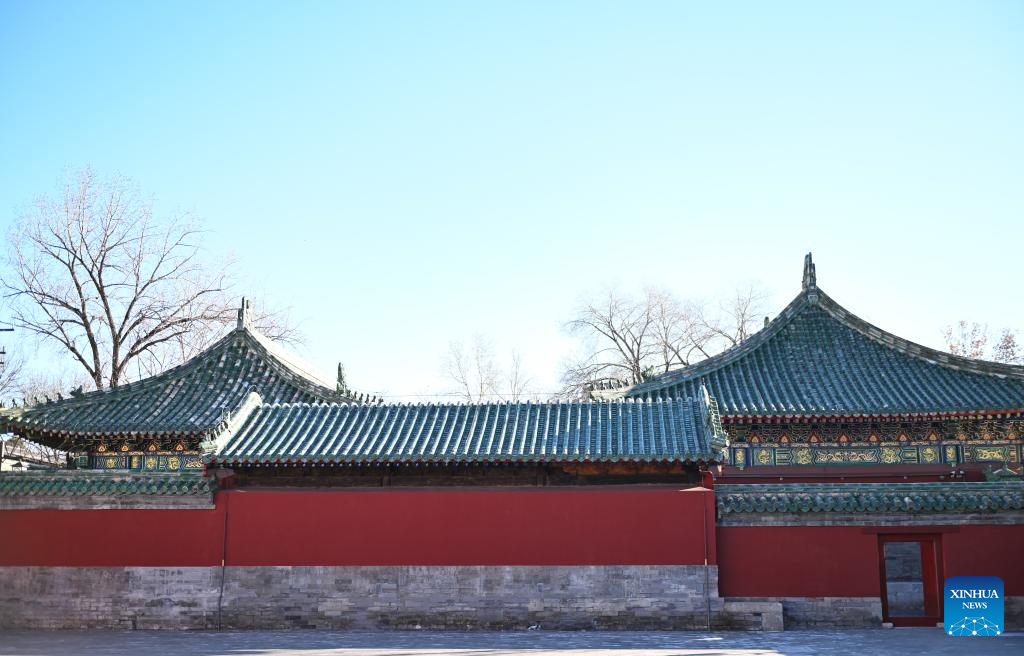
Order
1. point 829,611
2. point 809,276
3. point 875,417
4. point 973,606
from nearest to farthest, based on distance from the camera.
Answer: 1. point 973,606
2. point 829,611
3. point 875,417
4. point 809,276

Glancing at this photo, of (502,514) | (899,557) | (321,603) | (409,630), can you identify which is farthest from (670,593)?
(899,557)

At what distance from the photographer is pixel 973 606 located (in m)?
14.3

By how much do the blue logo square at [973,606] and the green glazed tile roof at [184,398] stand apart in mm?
12016

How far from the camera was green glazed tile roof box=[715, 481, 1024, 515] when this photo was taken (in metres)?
14.7

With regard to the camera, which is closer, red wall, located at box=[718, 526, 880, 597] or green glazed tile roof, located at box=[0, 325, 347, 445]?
red wall, located at box=[718, 526, 880, 597]

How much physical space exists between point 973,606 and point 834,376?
615 cm

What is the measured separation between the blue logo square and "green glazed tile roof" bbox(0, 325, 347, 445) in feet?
39.4

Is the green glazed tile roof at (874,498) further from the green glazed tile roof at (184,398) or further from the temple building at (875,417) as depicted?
the green glazed tile roof at (184,398)

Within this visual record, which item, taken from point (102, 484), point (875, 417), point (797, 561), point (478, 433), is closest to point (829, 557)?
point (797, 561)

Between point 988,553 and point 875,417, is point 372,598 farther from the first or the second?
point 875,417

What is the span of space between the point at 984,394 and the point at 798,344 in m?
4.00

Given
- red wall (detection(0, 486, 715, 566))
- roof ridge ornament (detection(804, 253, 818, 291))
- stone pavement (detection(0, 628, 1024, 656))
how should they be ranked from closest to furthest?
stone pavement (detection(0, 628, 1024, 656)), red wall (detection(0, 486, 715, 566)), roof ridge ornament (detection(804, 253, 818, 291))

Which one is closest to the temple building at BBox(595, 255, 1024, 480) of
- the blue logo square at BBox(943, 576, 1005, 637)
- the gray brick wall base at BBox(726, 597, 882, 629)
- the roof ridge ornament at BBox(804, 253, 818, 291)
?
the roof ridge ornament at BBox(804, 253, 818, 291)

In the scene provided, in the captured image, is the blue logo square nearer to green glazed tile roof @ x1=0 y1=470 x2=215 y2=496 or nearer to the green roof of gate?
green glazed tile roof @ x1=0 y1=470 x2=215 y2=496
